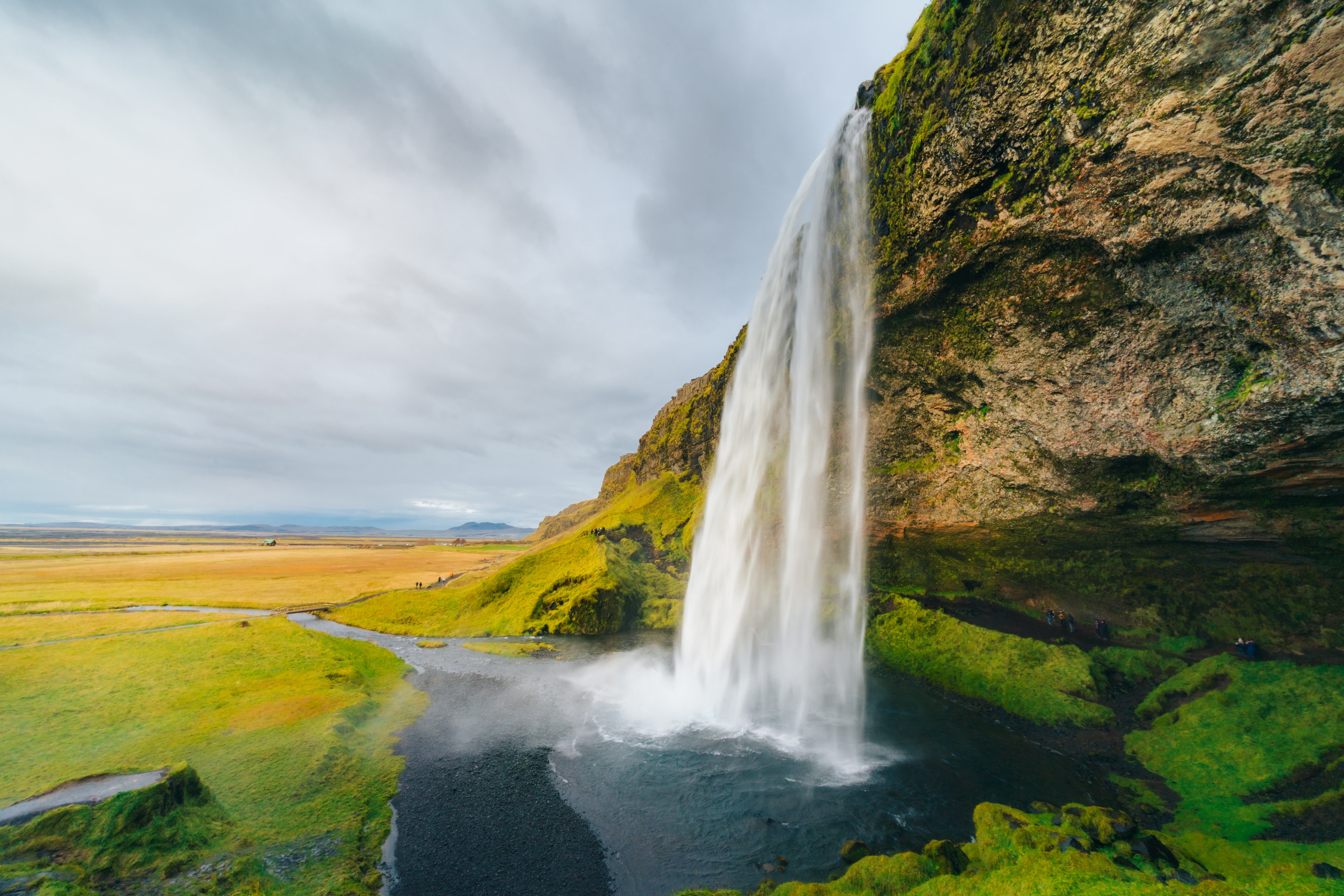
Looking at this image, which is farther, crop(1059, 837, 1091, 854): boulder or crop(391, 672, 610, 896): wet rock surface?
crop(391, 672, 610, 896): wet rock surface

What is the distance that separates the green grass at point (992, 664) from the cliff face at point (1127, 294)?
4.19 m

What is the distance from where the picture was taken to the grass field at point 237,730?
1095 centimetres

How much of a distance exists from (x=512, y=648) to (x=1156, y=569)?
36.2 metres

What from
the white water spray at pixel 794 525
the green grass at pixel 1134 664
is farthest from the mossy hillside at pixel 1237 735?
the white water spray at pixel 794 525

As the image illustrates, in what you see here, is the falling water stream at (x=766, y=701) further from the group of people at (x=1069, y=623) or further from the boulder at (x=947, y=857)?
the group of people at (x=1069, y=623)

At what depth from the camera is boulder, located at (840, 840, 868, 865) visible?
11.3 meters

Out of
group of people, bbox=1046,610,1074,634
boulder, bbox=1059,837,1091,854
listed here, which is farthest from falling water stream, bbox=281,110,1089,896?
group of people, bbox=1046,610,1074,634

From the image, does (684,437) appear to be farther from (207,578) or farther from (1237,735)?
(207,578)

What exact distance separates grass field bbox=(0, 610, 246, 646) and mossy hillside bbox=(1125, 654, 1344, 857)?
48289 mm

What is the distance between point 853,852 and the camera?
447 inches

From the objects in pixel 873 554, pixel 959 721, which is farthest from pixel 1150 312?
pixel 873 554

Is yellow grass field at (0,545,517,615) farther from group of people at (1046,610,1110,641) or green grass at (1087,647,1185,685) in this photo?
green grass at (1087,647,1185,685)

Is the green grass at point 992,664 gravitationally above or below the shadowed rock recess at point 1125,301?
below

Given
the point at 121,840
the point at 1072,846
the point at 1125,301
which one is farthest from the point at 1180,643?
the point at 121,840
